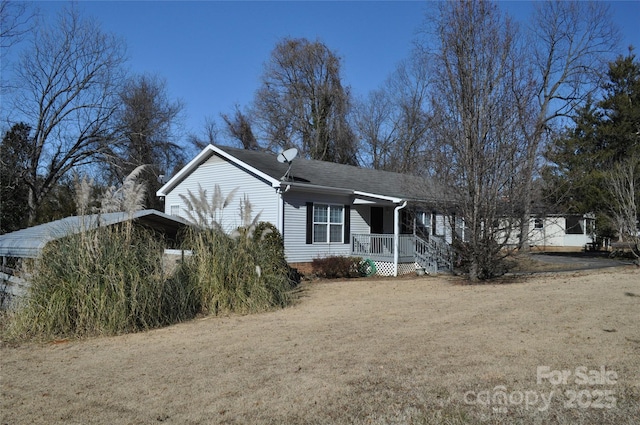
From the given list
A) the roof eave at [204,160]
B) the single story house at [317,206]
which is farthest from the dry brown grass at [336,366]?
the roof eave at [204,160]

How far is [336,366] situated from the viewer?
19.8ft

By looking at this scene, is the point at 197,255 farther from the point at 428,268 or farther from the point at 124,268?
the point at 428,268

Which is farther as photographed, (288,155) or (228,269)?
(288,155)

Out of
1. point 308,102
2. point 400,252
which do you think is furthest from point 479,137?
point 308,102

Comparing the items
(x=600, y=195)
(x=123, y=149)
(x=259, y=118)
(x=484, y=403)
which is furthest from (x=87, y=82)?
(x=484, y=403)

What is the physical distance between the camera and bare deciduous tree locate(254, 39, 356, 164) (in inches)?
1471

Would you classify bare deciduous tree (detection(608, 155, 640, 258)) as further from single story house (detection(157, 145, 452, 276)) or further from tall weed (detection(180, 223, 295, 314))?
tall weed (detection(180, 223, 295, 314))

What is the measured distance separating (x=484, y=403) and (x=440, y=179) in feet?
34.7

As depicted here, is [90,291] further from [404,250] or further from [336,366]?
[404,250]

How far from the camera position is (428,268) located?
19.0 m

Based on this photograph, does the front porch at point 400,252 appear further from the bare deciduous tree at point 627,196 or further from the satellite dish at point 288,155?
the bare deciduous tree at point 627,196

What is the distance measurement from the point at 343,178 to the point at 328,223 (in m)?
2.87

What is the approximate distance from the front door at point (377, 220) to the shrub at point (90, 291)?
43.6 feet

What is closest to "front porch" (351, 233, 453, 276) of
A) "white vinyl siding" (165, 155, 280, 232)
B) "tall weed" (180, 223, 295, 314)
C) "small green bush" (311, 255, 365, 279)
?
"small green bush" (311, 255, 365, 279)
